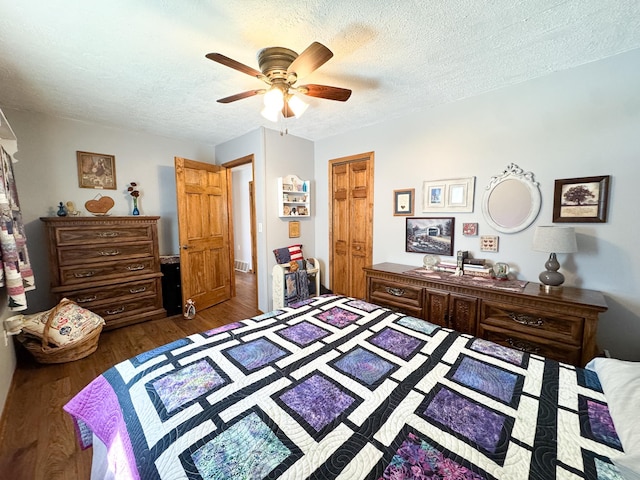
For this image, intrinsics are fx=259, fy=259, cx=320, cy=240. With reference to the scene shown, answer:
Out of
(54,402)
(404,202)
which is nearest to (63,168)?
(54,402)

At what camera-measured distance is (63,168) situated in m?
2.94

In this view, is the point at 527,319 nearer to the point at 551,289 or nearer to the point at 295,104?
the point at 551,289

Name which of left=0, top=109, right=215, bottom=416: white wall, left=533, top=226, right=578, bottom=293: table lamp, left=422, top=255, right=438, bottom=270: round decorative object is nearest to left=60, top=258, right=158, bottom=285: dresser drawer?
left=0, top=109, right=215, bottom=416: white wall

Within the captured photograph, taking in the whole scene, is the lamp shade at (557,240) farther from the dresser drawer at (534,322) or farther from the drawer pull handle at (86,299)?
the drawer pull handle at (86,299)

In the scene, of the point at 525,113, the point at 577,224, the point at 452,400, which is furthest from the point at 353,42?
the point at 577,224

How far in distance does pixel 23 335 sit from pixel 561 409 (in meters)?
3.79

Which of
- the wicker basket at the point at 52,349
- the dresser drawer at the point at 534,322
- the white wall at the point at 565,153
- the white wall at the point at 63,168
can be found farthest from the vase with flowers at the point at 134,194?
the dresser drawer at the point at 534,322

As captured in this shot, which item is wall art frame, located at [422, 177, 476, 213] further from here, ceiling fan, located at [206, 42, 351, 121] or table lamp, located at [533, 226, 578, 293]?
ceiling fan, located at [206, 42, 351, 121]

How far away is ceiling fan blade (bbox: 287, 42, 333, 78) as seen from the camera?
132cm

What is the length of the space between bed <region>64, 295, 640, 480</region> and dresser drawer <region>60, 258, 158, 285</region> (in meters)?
2.17

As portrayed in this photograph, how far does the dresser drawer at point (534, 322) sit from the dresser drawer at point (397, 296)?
1.75ft

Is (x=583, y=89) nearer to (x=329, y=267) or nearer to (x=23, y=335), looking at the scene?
(x=329, y=267)

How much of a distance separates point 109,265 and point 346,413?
3234 millimetres

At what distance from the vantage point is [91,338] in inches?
97.3
